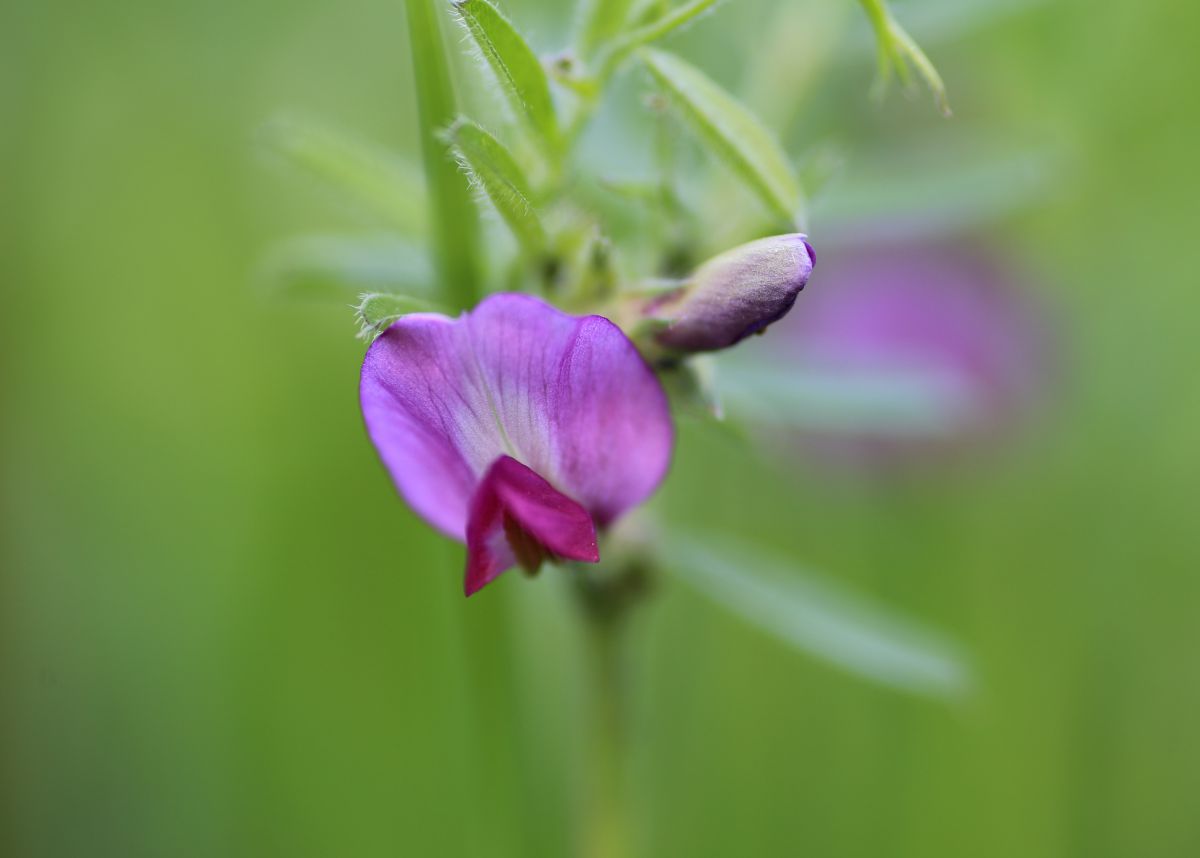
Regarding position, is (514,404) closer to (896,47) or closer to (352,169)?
(896,47)

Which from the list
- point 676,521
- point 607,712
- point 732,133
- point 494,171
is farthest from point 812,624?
point 676,521

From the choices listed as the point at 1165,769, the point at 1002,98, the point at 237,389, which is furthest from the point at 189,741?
the point at 1002,98

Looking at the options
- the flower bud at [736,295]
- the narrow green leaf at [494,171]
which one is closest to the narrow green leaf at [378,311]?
the narrow green leaf at [494,171]

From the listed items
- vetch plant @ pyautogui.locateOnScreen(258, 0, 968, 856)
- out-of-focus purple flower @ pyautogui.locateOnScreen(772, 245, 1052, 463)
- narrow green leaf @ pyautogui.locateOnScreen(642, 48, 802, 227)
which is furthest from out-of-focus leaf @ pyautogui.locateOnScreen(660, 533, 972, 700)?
out-of-focus purple flower @ pyautogui.locateOnScreen(772, 245, 1052, 463)

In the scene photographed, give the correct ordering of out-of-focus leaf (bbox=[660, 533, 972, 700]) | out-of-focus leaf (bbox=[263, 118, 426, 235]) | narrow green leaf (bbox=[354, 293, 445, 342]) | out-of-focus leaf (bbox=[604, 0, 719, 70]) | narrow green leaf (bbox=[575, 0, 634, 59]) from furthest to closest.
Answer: out-of-focus leaf (bbox=[660, 533, 972, 700]), out-of-focus leaf (bbox=[263, 118, 426, 235]), narrow green leaf (bbox=[575, 0, 634, 59]), out-of-focus leaf (bbox=[604, 0, 719, 70]), narrow green leaf (bbox=[354, 293, 445, 342])

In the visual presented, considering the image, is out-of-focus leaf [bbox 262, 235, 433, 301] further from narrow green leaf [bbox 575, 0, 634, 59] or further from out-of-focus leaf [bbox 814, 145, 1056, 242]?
out-of-focus leaf [bbox 814, 145, 1056, 242]
